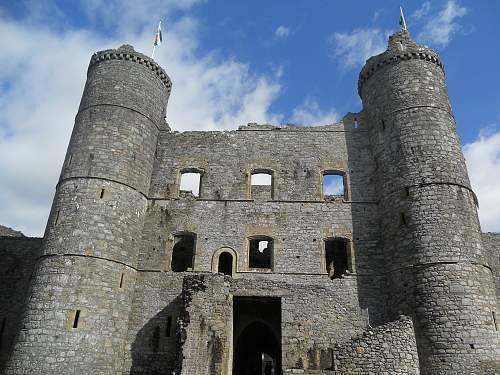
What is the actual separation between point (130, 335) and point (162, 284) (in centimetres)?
207

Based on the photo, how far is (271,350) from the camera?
2056 centimetres

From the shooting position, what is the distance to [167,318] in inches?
583

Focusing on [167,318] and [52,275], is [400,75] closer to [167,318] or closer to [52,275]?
[167,318]

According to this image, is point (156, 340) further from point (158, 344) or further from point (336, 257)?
point (336, 257)

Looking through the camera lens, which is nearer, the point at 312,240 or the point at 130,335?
the point at 130,335

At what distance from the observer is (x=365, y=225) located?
53.1 feet

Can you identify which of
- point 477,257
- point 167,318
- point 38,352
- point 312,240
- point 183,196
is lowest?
point 38,352

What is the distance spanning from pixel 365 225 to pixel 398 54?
7.49 metres

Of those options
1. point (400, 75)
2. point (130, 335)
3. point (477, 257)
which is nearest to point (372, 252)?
point (477, 257)

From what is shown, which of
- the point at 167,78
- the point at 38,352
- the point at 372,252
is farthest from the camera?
the point at 167,78

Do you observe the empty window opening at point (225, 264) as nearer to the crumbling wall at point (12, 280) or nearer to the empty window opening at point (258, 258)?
the empty window opening at point (258, 258)

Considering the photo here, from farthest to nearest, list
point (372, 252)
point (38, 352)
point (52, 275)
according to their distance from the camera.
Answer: point (372, 252), point (52, 275), point (38, 352)

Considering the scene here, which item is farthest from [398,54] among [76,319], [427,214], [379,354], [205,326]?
[76,319]

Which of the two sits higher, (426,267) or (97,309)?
(426,267)
